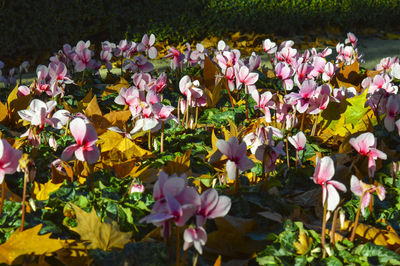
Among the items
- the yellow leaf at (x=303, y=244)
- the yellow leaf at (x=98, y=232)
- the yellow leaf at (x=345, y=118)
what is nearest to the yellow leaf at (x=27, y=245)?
the yellow leaf at (x=98, y=232)

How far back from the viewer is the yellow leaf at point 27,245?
130cm

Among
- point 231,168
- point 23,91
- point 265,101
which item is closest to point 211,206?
point 231,168

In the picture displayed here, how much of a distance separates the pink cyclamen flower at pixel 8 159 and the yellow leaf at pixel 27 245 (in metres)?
0.17

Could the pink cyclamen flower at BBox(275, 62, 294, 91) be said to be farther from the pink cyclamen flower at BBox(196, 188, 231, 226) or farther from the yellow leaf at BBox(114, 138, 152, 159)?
the pink cyclamen flower at BBox(196, 188, 231, 226)

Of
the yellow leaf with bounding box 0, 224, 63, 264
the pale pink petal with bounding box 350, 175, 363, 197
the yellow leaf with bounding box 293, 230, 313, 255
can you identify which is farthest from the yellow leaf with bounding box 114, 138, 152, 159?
the pale pink petal with bounding box 350, 175, 363, 197

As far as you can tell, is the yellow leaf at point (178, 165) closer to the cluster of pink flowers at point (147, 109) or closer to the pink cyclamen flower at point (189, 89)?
the cluster of pink flowers at point (147, 109)

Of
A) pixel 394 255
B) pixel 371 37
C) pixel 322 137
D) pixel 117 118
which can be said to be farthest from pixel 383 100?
pixel 371 37

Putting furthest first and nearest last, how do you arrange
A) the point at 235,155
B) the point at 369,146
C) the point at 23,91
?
the point at 23,91, the point at 369,146, the point at 235,155

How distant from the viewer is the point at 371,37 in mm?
10031

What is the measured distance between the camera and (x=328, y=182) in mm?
1405

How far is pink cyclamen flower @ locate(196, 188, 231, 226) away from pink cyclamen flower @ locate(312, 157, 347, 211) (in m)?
0.37

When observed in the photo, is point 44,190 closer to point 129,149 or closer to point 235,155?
point 129,149

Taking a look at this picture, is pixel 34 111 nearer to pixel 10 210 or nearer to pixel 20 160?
pixel 10 210

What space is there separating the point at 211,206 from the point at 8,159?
1.97 ft
